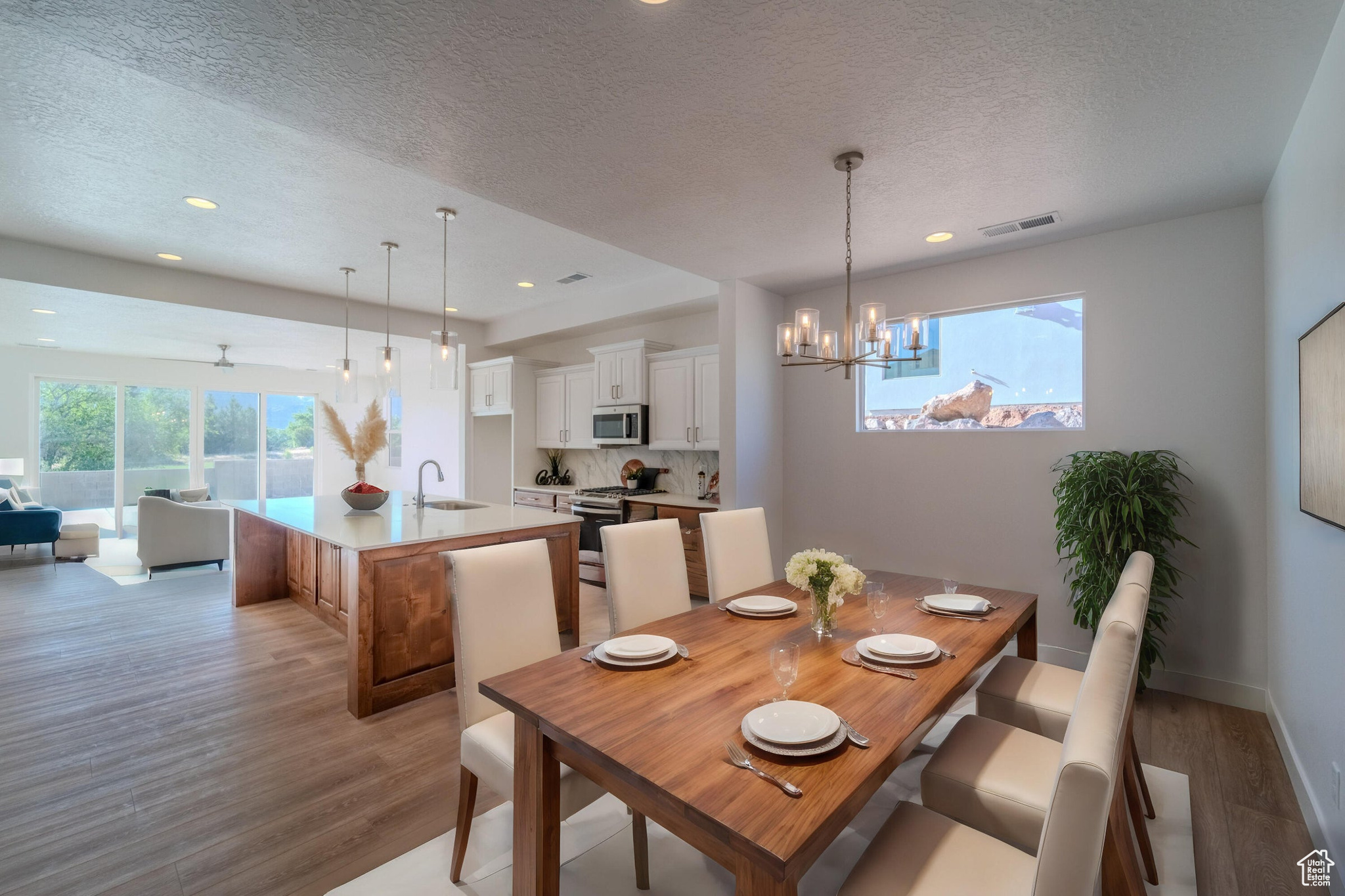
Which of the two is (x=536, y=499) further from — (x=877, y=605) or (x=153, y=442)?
(x=153, y=442)

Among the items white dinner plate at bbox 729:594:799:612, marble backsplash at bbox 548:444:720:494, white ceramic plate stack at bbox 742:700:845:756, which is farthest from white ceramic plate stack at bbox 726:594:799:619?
marble backsplash at bbox 548:444:720:494

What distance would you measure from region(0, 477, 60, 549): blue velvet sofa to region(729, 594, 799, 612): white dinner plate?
326 inches

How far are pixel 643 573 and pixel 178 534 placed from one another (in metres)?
6.05

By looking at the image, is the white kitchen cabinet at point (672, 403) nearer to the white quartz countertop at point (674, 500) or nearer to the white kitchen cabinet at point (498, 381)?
the white quartz countertop at point (674, 500)

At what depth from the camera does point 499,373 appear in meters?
6.57

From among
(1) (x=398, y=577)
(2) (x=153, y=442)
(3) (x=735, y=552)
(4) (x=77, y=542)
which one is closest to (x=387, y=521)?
(1) (x=398, y=577)

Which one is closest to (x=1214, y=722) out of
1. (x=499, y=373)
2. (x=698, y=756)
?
(x=698, y=756)

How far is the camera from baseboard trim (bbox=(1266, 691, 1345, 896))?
5.88ft

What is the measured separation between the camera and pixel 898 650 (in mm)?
1753

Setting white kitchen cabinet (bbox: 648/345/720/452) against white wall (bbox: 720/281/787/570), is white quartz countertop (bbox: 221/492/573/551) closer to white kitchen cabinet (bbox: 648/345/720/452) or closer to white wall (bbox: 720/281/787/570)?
white wall (bbox: 720/281/787/570)

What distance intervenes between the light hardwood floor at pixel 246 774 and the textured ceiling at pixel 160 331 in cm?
275

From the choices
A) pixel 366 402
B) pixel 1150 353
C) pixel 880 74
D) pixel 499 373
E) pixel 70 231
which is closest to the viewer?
pixel 880 74

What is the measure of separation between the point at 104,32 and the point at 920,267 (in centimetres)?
410

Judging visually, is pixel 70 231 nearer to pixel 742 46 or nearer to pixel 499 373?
pixel 499 373
